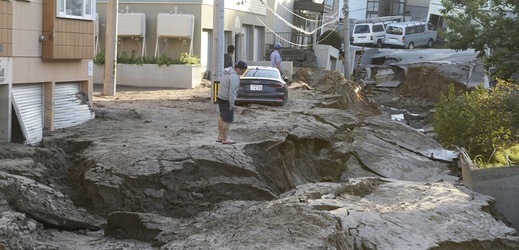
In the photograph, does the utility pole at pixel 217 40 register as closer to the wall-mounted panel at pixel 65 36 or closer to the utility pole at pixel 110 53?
the utility pole at pixel 110 53

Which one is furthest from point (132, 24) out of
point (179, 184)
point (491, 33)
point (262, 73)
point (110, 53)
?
point (179, 184)

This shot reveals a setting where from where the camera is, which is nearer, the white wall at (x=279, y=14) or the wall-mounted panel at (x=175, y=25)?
the wall-mounted panel at (x=175, y=25)

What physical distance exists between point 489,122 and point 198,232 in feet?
34.3

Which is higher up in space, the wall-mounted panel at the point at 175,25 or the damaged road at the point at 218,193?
the wall-mounted panel at the point at 175,25

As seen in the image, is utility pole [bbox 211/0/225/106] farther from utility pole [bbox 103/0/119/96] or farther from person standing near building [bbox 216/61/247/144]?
person standing near building [bbox 216/61/247/144]

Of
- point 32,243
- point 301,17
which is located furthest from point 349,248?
point 301,17

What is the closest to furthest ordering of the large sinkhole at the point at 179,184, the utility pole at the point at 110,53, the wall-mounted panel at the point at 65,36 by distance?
the large sinkhole at the point at 179,184 → the wall-mounted panel at the point at 65,36 → the utility pole at the point at 110,53

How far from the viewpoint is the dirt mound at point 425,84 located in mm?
39294

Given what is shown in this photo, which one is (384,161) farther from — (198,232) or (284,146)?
(198,232)

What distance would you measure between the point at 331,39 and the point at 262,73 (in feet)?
65.8

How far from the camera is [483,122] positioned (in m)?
18.8

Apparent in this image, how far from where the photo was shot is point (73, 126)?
17969 mm

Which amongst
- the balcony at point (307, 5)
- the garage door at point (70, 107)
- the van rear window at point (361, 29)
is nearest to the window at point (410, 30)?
the van rear window at point (361, 29)

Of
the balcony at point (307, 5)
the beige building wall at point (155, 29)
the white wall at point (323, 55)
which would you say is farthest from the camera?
the balcony at point (307, 5)
